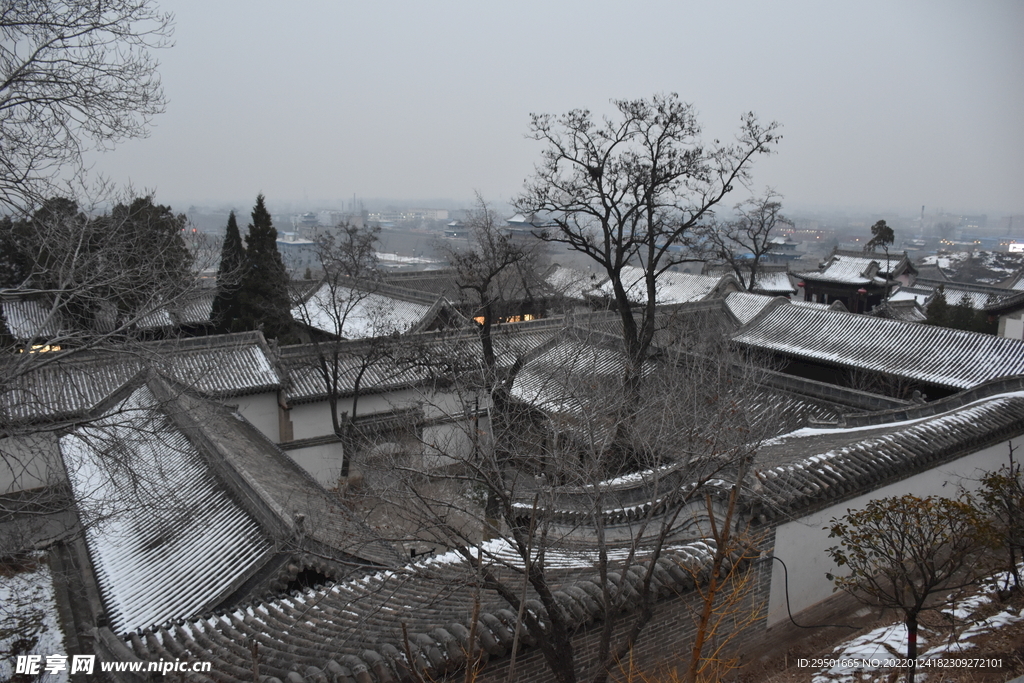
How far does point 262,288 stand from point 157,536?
1659 cm

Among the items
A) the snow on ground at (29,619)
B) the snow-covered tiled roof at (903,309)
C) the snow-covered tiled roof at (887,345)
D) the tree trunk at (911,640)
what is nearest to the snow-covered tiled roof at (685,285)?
the snow-covered tiled roof at (903,309)

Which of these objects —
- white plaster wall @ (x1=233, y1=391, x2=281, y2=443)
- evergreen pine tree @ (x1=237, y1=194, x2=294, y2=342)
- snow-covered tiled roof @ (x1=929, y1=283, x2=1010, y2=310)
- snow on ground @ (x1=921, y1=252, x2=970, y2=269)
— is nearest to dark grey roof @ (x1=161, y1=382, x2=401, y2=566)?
white plaster wall @ (x1=233, y1=391, x2=281, y2=443)

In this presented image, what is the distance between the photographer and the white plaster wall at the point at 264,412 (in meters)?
17.2

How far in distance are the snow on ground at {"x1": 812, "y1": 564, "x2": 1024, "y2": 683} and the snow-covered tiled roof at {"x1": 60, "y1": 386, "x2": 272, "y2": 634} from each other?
5.58 m

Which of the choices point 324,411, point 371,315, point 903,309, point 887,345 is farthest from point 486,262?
point 903,309

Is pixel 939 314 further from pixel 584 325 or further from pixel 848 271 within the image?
pixel 584 325

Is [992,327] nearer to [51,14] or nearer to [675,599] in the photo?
[675,599]

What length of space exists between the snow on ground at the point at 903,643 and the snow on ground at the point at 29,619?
8630mm

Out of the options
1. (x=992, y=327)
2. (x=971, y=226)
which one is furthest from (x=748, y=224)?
(x=971, y=226)

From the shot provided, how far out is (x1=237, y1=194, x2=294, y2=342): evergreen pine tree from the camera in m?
23.7

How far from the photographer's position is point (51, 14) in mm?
6414

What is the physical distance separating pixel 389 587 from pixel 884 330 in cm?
1561

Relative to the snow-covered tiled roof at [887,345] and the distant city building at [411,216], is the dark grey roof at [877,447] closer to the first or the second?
the snow-covered tiled roof at [887,345]

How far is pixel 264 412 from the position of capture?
1758 centimetres
